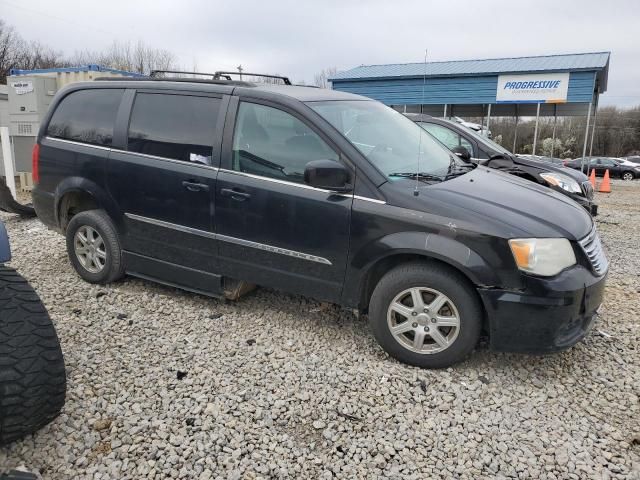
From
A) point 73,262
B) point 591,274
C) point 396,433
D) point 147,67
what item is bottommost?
point 396,433

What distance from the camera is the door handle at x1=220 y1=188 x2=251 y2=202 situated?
3752mm

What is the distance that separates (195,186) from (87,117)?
1.55 metres

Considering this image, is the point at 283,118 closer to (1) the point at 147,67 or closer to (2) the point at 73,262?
(2) the point at 73,262

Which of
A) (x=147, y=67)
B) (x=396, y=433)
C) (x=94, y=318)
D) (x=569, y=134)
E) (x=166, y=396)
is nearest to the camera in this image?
(x=396, y=433)

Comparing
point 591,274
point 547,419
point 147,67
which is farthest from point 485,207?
point 147,67

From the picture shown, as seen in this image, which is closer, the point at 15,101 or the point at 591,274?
the point at 591,274

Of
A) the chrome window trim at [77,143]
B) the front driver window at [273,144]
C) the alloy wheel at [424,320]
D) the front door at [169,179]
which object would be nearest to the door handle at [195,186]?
the front door at [169,179]

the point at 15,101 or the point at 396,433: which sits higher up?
the point at 15,101

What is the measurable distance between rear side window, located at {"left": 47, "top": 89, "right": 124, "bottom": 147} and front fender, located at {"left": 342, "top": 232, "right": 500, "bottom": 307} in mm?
2573

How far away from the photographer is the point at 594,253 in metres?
3.42

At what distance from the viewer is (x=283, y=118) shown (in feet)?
12.3

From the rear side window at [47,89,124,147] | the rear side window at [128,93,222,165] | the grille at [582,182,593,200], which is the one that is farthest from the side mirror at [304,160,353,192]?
the grille at [582,182,593,200]

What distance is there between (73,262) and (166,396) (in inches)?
96.4

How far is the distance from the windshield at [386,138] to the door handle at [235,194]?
0.83 meters
